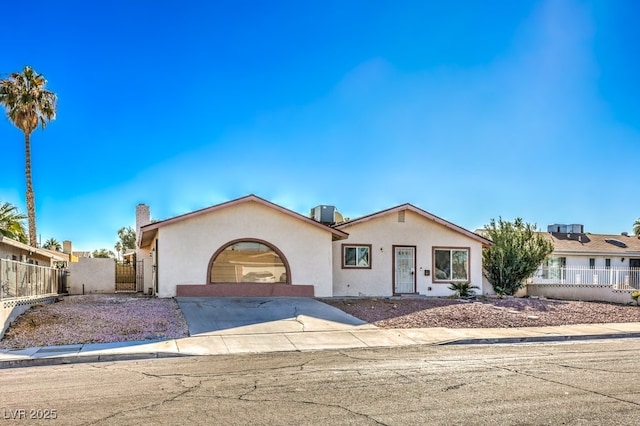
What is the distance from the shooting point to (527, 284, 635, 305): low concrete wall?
77.7 feet

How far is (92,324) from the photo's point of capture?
1382 centimetres

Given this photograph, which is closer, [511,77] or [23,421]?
[23,421]

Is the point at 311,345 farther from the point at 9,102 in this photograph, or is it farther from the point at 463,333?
the point at 9,102

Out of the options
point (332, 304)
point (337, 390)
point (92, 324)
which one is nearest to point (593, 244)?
point (332, 304)

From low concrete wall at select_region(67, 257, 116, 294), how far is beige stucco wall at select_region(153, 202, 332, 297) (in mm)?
7072

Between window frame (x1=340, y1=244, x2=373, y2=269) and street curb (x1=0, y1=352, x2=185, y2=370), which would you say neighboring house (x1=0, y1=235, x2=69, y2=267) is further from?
window frame (x1=340, y1=244, x2=373, y2=269)

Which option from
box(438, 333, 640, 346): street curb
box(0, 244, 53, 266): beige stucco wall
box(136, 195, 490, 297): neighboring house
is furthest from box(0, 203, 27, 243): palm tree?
box(438, 333, 640, 346): street curb

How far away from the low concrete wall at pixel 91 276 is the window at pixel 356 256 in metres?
11.8

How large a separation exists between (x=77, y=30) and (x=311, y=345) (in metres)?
13.0

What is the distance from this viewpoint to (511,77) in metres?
18.3

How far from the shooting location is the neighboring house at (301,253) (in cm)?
2033

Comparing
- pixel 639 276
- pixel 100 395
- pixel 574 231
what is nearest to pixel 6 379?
pixel 100 395

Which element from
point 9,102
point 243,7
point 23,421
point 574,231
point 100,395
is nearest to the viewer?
point 23,421

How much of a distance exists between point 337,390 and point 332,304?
11.8 m
